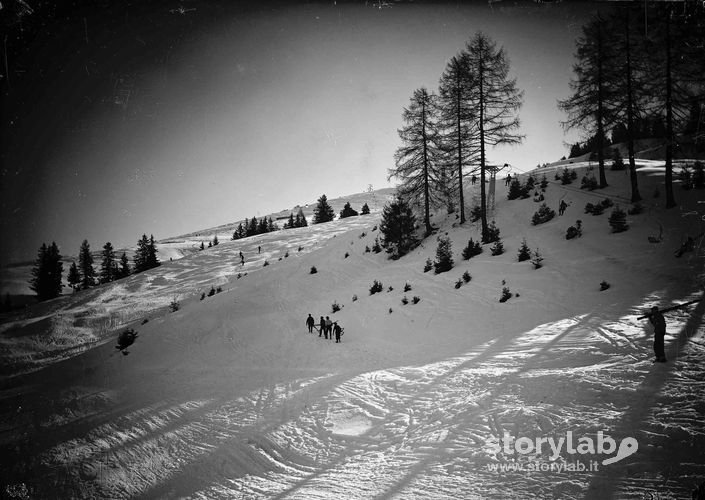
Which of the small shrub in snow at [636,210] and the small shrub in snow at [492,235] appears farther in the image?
the small shrub in snow at [492,235]

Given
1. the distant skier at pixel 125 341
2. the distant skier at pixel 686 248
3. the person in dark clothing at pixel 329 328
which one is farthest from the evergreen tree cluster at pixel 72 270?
the distant skier at pixel 686 248

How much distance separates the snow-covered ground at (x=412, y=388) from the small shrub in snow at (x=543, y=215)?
43cm

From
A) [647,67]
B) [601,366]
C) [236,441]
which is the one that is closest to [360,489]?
[236,441]

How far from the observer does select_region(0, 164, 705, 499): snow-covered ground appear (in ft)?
18.1

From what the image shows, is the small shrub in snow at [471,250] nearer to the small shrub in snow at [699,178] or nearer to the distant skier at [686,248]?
the distant skier at [686,248]

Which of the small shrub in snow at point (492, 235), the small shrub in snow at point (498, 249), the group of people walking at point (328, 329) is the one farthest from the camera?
the small shrub in snow at point (492, 235)

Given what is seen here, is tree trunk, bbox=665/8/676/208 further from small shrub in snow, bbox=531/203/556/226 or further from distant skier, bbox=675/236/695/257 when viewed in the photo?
small shrub in snow, bbox=531/203/556/226

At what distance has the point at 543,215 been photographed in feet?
65.0

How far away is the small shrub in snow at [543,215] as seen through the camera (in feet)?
64.4

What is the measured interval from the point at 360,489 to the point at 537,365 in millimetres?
6168

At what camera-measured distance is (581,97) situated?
20594 mm

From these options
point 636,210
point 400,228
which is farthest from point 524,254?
point 400,228

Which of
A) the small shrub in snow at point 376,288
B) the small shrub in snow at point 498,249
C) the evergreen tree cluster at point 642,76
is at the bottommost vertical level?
the small shrub in snow at point 376,288

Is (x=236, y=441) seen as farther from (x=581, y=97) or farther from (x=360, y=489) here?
(x=581, y=97)
